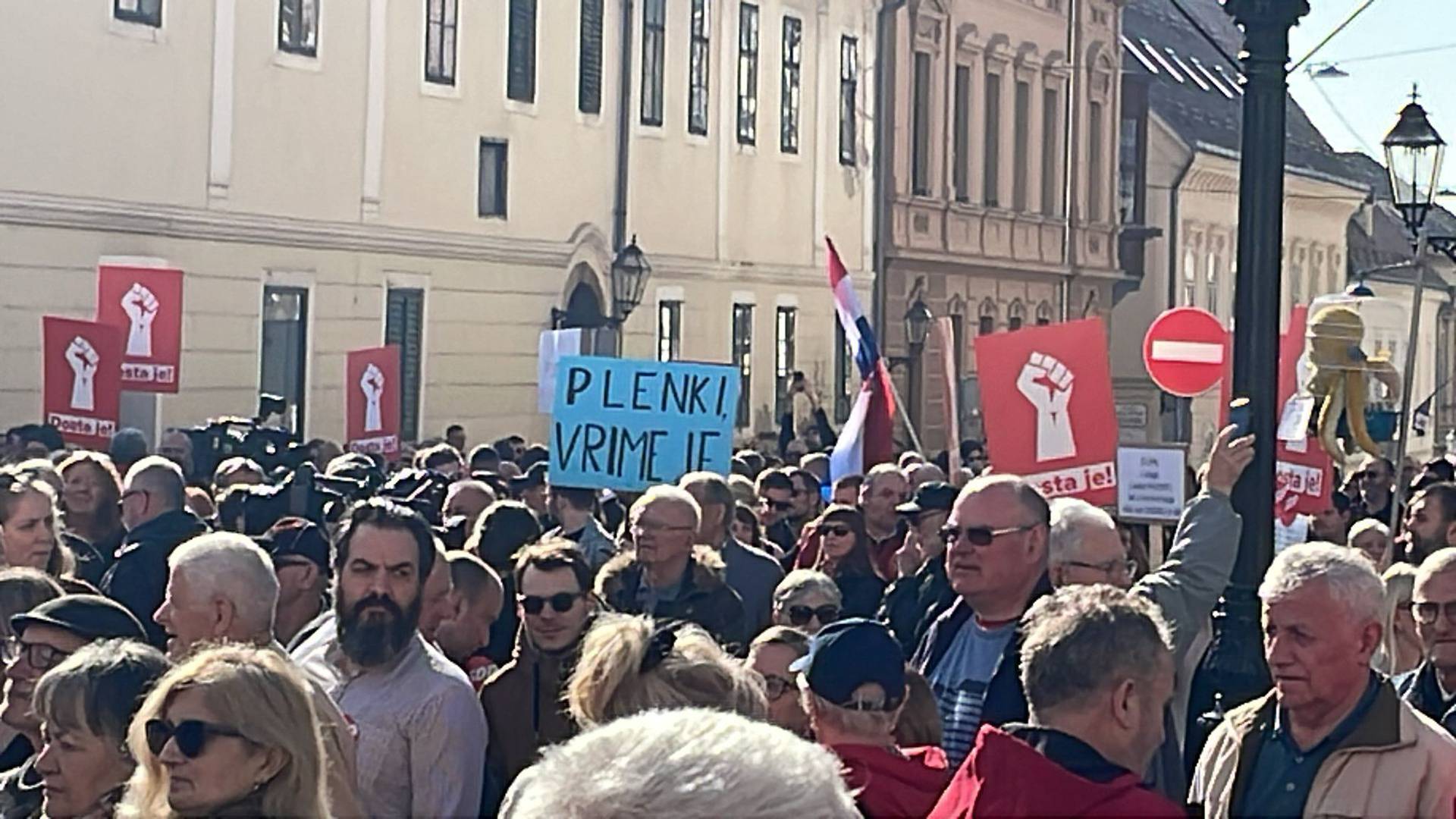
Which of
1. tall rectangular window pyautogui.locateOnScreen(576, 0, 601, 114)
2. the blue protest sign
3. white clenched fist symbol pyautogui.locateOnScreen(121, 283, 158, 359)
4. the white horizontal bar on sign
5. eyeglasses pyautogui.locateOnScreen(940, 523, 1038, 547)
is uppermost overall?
tall rectangular window pyautogui.locateOnScreen(576, 0, 601, 114)

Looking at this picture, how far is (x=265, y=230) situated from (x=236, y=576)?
19126 mm

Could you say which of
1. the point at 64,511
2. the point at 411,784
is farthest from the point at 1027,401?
the point at 411,784

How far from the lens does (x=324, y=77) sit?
86.5 feet

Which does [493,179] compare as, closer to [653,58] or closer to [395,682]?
[653,58]

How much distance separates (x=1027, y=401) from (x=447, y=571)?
5.00 meters

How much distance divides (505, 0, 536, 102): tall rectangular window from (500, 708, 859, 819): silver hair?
26819 mm

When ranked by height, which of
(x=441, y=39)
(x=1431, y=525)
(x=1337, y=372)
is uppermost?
(x=441, y=39)

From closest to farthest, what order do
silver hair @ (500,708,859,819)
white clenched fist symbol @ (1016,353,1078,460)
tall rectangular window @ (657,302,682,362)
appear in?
silver hair @ (500,708,859,819) < white clenched fist symbol @ (1016,353,1078,460) < tall rectangular window @ (657,302,682,362)

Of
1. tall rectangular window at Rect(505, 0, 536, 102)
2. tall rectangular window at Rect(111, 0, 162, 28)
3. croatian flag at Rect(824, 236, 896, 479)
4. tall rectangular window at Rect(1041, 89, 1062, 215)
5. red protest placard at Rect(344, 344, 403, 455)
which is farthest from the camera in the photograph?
tall rectangular window at Rect(1041, 89, 1062, 215)

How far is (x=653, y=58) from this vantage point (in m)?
32.6

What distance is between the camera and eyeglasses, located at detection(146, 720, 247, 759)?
4.87 meters

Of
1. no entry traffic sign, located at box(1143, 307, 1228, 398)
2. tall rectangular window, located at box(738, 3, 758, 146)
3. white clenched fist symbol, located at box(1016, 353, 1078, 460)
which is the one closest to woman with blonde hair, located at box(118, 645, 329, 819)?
white clenched fist symbol, located at box(1016, 353, 1078, 460)

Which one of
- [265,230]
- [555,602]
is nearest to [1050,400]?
[555,602]

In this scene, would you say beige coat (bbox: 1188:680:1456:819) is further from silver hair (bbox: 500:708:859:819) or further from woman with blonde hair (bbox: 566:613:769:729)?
silver hair (bbox: 500:708:859:819)
